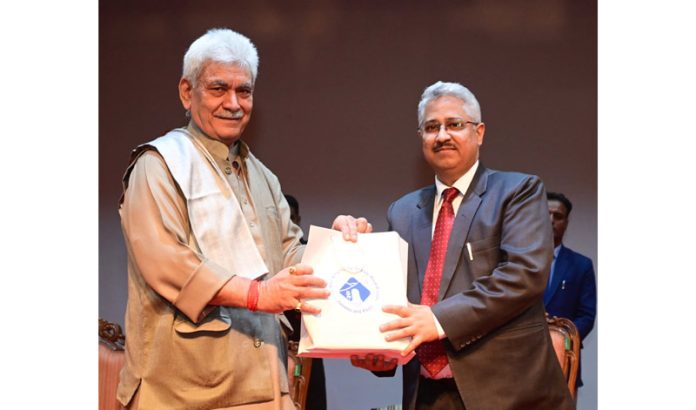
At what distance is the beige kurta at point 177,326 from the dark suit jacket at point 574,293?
8.39ft

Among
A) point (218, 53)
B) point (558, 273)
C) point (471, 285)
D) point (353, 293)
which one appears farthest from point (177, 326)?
point (558, 273)

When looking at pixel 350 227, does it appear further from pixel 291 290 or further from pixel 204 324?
pixel 204 324

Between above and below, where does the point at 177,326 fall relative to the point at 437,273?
below

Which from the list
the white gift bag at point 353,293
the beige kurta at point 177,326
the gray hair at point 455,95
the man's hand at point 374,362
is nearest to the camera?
the beige kurta at point 177,326

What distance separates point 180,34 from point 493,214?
9.02ft

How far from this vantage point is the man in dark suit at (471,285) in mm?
2791

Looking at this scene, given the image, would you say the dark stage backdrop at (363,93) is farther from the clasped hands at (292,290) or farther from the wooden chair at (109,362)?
the clasped hands at (292,290)

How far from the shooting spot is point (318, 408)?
446 cm

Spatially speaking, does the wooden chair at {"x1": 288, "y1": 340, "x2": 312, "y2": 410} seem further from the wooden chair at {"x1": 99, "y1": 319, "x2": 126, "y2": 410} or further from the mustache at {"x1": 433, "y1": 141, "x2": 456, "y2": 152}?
the mustache at {"x1": 433, "y1": 141, "x2": 456, "y2": 152}

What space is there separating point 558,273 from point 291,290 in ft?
8.82

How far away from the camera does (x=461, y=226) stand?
9.77 ft

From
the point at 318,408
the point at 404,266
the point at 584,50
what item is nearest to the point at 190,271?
the point at 404,266

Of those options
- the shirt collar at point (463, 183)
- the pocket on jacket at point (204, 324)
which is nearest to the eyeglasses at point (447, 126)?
the shirt collar at point (463, 183)

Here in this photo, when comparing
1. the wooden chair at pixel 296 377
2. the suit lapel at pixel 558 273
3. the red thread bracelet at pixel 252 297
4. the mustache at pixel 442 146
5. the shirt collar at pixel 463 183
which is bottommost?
the wooden chair at pixel 296 377
